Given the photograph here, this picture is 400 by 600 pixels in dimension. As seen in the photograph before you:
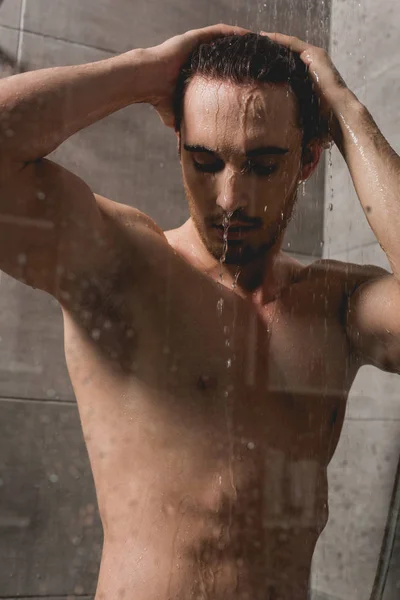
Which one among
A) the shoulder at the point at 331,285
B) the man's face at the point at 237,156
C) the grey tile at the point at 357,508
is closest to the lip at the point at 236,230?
the man's face at the point at 237,156

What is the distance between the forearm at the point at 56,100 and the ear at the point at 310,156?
0.24m

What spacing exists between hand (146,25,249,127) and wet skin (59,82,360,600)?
4 centimetres

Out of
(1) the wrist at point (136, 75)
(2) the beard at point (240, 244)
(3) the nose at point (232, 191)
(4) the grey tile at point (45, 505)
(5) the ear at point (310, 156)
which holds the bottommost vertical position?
(4) the grey tile at point (45, 505)

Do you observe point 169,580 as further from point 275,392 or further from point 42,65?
point 42,65

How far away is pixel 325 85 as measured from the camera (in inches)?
35.9

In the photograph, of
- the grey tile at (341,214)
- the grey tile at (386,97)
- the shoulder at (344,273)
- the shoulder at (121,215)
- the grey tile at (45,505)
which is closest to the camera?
the shoulder at (121,215)

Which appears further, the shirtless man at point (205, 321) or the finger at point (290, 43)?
the finger at point (290, 43)

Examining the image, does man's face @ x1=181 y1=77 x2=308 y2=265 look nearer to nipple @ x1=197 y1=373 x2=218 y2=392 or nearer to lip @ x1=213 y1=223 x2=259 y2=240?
lip @ x1=213 y1=223 x2=259 y2=240

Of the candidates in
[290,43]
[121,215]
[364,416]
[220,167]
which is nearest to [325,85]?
[290,43]

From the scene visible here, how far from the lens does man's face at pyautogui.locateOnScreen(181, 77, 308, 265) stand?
33.3 inches

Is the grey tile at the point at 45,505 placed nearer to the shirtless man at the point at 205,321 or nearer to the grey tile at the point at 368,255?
the shirtless man at the point at 205,321

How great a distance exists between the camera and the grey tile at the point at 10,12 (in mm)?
1232

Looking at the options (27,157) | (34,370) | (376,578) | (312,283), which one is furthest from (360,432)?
(27,157)


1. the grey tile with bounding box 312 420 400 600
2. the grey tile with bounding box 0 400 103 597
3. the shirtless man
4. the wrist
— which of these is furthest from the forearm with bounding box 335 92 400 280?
the grey tile with bounding box 0 400 103 597
